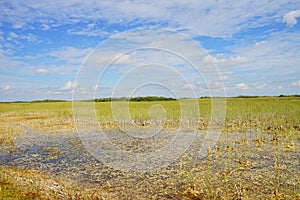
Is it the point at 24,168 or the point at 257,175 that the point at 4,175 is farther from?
the point at 257,175

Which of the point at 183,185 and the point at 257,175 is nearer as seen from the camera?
the point at 183,185

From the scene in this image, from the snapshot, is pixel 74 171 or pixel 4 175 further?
pixel 74 171

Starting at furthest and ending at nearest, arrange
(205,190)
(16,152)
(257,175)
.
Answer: (16,152) → (257,175) → (205,190)

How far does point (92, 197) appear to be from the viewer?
19.0 feet

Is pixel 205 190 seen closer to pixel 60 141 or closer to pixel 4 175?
pixel 4 175

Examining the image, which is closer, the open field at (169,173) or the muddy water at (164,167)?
the open field at (169,173)

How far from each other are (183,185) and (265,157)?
12.1 ft

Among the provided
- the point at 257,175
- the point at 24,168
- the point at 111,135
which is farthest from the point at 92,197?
the point at 111,135

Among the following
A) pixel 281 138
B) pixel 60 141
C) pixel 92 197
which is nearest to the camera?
pixel 92 197

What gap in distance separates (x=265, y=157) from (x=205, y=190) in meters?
3.60

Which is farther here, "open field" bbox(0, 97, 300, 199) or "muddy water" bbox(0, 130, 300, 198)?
"muddy water" bbox(0, 130, 300, 198)

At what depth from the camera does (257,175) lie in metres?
7.06

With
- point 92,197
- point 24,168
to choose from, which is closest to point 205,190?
point 92,197

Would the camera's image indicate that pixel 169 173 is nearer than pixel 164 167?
Yes
